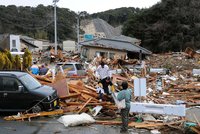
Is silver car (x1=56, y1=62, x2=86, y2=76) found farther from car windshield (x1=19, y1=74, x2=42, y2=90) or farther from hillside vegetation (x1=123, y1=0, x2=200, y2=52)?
hillside vegetation (x1=123, y1=0, x2=200, y2=52)

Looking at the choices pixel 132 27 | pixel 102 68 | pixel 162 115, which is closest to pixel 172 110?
pixel 162 115

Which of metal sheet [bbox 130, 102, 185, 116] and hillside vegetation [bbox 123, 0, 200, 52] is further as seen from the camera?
hillside vegetation [bbox 123, 0, 200, 52]

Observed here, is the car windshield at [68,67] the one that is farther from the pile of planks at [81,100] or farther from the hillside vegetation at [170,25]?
the hillside vegetation at [170,25]

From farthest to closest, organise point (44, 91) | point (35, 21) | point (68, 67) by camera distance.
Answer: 1. point (35, 21)
2. point (68, 67)
3. point (44, 91)

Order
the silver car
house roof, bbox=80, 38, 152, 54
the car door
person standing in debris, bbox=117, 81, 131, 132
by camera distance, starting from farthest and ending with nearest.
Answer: house roof, bbox=80, 38, 152, 54 → the silver car → the car door → person standing in debris, bbox=117, 81, 131, 132

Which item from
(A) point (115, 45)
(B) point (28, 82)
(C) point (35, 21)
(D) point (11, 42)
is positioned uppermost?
(C) point (35, 21)

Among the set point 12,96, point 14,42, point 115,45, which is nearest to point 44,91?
point 12,96

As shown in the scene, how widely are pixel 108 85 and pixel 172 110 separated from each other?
477 cm

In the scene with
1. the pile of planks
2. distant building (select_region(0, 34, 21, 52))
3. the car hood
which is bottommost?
the pile of planks

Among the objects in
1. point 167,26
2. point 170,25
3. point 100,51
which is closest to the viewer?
point 100,51

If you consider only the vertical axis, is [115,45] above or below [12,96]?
above

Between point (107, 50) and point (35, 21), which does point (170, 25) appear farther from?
point (35, 21)

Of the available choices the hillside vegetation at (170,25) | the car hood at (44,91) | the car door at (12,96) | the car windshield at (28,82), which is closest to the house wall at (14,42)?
the hillside vegetation at (170,25)

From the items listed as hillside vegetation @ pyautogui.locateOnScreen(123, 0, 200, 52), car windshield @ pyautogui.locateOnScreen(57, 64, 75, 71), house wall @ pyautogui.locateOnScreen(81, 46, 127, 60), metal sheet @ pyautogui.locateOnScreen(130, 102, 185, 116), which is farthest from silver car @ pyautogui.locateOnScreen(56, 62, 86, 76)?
hillside vegetation @ pyautogui.locateOnScreen(123, 0, 200, 52)
